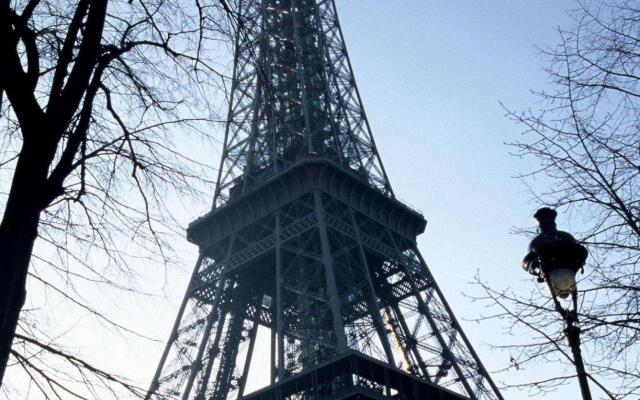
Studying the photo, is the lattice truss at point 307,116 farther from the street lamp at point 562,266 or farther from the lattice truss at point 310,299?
the street lamp at point 562,266

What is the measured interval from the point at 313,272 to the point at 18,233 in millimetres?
38504

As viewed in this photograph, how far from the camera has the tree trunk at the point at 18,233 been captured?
20.5 feet

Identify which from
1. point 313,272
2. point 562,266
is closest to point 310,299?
point 313,272

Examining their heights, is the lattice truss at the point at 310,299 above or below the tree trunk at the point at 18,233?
above

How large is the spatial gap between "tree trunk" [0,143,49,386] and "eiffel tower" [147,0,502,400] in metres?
28.5

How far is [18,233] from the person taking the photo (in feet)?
21.3

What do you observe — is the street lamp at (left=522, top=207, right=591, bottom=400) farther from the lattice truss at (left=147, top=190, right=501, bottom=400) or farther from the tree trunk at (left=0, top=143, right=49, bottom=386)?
the lattice truss at (left=147, top=190, right=501, bottom=400)

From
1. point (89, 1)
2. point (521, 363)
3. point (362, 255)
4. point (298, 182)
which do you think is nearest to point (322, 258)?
point (362, 255)

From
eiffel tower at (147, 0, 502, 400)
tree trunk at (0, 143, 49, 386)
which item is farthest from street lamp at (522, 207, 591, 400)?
eiffel tower at (147, 0, 502, 400)

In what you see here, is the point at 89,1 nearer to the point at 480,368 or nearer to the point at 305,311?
the point at 305,311

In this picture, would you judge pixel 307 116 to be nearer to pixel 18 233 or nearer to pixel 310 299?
pixel 310 299

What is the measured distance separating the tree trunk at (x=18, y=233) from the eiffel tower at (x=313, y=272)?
28.5 m

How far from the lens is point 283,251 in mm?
46188

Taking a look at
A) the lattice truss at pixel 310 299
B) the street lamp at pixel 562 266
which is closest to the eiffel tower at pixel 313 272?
the lattice truss at pixel 310 299
